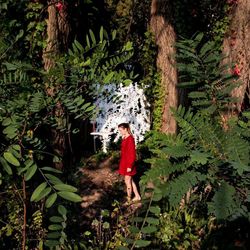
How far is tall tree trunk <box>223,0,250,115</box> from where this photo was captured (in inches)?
257

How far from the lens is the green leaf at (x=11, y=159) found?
1.43 meters

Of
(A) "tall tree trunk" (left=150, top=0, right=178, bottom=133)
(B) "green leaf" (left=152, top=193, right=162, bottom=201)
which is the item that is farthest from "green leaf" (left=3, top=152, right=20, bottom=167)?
(A) "tall tree trunk" (left=150, top=0, right=178, bottom=133)

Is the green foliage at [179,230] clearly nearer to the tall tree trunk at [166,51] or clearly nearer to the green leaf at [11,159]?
the tall tree trunk at [166,51]

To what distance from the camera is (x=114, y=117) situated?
980cm

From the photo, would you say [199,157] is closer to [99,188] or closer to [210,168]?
[210,168]

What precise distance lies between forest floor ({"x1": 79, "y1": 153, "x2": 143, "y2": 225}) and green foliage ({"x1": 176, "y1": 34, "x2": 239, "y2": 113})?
418 cm

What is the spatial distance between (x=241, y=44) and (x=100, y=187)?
3812 mm

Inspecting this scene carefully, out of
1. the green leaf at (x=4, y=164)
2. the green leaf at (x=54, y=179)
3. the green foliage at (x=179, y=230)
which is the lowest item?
the green foliage at (x=179, y=230)

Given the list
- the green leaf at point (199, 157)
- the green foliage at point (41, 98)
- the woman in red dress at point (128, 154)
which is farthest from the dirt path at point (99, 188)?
the green leaf at point (199, 157)

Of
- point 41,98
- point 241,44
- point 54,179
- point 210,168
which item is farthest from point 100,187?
point 54,179

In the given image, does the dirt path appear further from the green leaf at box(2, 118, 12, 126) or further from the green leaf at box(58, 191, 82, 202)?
the green leaf at box(58, 191, 82, 202)

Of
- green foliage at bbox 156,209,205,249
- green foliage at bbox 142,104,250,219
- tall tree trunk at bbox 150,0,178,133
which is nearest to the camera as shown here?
green foliage at bbox 142,104,250,219

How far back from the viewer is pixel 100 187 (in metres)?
7.77

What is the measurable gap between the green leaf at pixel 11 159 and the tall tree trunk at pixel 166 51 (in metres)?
6.25
